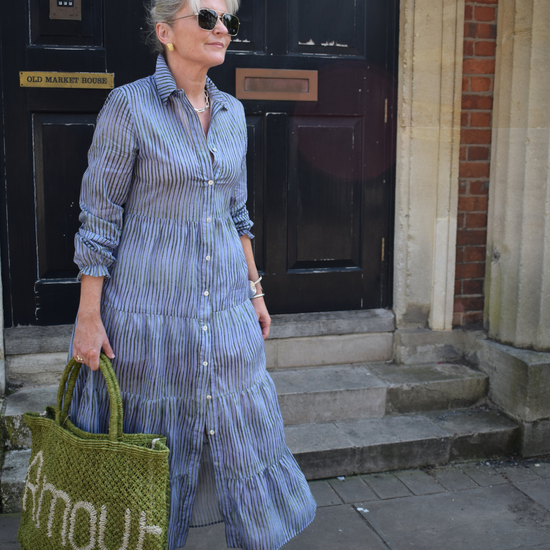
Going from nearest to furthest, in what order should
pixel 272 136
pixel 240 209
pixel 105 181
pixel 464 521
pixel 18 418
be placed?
pixel 105 181 < pixel 240 209 < pixel 464 521 < pixel 18 418 < pixel 272 136

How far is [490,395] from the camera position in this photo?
3854mm

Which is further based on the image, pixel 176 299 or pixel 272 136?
pixel 272 136

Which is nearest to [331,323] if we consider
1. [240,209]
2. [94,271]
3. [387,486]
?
[387,486]

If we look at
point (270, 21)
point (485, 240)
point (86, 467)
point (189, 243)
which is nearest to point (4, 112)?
point (270, 21)

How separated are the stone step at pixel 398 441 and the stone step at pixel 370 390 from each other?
59 millimetres

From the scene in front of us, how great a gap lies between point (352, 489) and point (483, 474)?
2.44 ft

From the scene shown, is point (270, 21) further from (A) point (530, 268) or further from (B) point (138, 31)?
(A) point (530, 268)

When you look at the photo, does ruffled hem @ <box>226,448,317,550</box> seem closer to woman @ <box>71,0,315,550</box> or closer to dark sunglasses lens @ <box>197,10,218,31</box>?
woman @ <box>71,0,315,550</box>

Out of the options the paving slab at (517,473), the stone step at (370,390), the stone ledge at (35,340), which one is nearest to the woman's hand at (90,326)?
the stone ledge at (35,340)

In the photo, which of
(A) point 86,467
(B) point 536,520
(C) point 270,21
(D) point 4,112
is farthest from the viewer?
(C) point 270,21

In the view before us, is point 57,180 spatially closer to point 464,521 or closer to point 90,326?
point 90,326

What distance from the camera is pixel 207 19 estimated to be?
6.69 ft

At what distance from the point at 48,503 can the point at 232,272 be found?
0.90m

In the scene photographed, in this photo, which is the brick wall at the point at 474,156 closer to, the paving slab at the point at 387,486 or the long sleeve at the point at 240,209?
the paving slab at the point at 387,486
